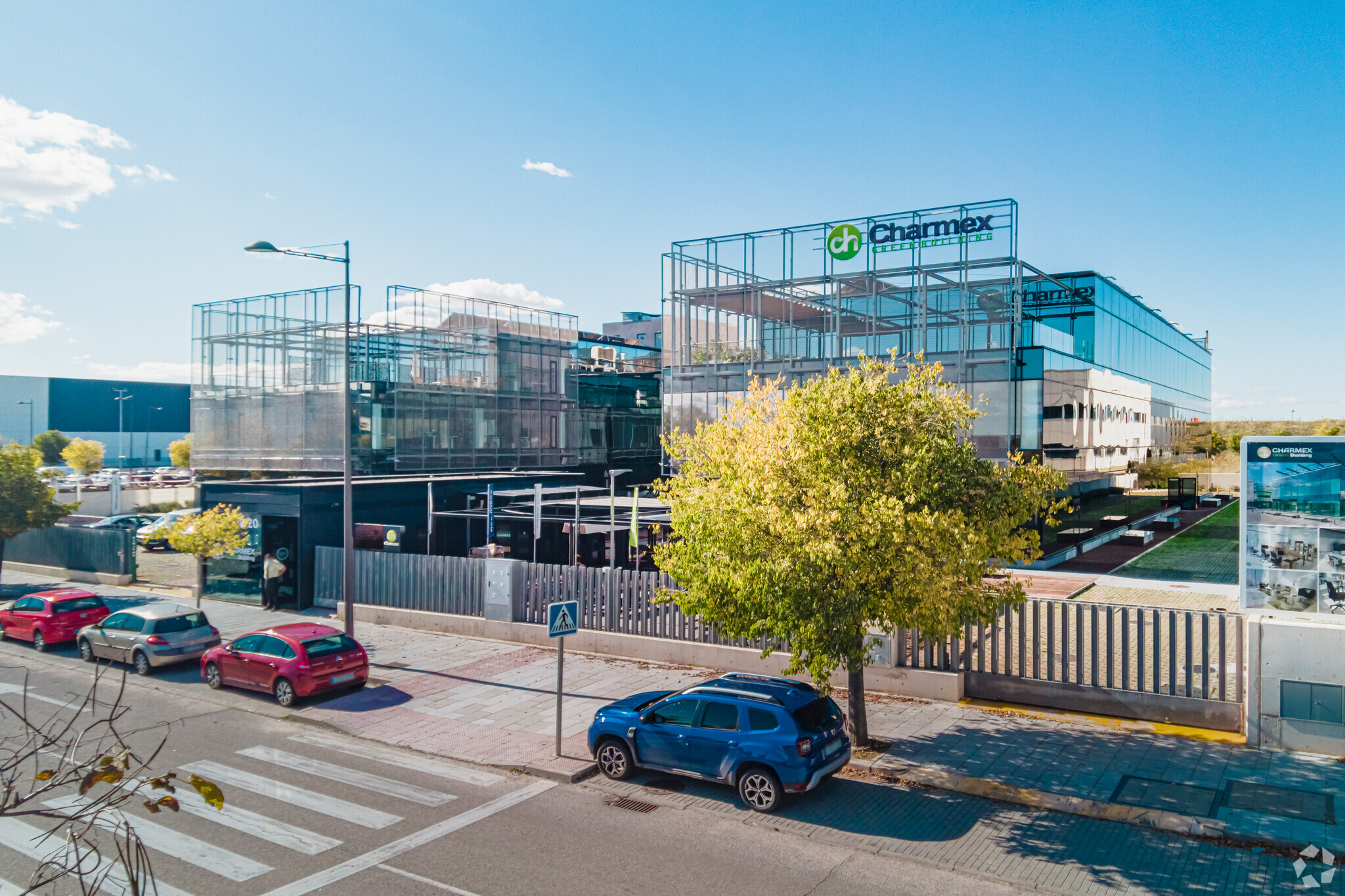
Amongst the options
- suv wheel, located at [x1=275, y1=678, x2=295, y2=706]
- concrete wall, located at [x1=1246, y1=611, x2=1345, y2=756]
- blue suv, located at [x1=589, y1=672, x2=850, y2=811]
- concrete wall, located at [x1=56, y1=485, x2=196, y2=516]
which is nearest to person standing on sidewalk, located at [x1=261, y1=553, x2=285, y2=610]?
suv wheel, located at [x1=275, y1=678, x2=295, y2=706]

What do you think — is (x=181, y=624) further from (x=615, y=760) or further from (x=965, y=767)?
(x=965, y=767)

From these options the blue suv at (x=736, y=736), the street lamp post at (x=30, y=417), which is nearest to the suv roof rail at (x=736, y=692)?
the blue suv at (x=736, y=736)

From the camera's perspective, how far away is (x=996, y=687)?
15391 millimetres

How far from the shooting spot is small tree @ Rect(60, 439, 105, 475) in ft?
235

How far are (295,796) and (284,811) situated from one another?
1.88ft

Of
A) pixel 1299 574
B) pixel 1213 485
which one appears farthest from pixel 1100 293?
pixel 1299 574

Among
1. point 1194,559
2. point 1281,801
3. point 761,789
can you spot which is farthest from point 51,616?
point 1194,559

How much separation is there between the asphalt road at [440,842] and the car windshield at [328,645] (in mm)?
2772

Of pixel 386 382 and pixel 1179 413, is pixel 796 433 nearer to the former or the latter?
pixel 386 382

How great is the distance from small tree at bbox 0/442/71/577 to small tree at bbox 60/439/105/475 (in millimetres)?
48279

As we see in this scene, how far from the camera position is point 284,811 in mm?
11367

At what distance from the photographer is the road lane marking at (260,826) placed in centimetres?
1032

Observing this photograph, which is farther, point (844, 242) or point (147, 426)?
point (147, 426)

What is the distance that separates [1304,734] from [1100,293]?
32977mm
